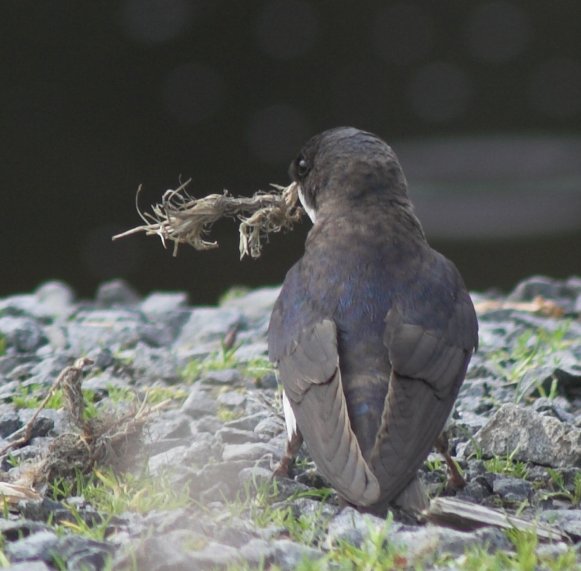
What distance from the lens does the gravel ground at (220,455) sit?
149 inches

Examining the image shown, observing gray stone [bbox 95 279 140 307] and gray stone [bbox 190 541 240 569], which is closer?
gray stone [bbox 190 541 240 569]

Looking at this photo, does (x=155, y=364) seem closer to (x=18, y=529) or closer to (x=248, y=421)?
(x=248, y=421)

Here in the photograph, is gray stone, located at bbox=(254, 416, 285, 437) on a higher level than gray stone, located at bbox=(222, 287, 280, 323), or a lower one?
higher

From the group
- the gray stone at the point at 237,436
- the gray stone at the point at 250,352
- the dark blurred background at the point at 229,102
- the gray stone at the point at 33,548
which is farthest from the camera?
the dark blurred background at the point at 229,102

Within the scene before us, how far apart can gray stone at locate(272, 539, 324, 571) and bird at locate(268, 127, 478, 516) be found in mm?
429

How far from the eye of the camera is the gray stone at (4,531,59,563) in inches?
147

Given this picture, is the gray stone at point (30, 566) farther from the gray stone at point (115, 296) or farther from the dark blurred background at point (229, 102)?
the dark blurred background at point (229, 102)

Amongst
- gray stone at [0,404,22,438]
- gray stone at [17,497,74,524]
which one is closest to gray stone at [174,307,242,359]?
gray stone at [0,404,22,438]

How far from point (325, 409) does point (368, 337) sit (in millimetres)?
363

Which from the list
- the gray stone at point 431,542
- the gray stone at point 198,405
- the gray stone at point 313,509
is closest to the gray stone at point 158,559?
the gray stone at point 431,542

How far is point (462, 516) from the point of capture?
413 cm

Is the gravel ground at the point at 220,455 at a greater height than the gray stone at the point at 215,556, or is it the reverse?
the gray stone at the point at 215,556

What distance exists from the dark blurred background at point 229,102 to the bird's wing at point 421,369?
24.5 feet

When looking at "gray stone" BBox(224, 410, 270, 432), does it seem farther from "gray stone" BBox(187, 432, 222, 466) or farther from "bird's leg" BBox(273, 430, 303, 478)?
"bird's leg" BBox(273, 430, 303, 478)
